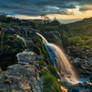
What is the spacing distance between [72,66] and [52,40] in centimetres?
2236

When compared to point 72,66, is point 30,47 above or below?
above

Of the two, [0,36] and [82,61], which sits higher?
[0,36]

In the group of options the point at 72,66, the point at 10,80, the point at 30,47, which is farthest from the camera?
the point at 72,66

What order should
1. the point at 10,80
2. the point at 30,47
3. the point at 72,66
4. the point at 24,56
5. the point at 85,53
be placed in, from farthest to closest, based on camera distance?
the point at 85,53
the point at 72,66
the point at 30,47
the point at 24,56
the point at 10,80

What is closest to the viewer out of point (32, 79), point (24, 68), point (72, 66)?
point (32, 79)

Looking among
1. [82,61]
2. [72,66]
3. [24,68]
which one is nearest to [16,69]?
[24,68]

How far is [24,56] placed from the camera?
34969mm

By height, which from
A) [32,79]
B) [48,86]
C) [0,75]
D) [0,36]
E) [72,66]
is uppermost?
[0,36]

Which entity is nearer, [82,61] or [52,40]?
[82,61]

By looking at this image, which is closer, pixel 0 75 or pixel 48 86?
pixel 0 75

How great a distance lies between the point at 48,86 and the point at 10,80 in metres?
8.17

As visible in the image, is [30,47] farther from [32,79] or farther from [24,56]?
[32,79]

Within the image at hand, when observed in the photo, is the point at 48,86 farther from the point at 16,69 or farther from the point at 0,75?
the point at 0,75

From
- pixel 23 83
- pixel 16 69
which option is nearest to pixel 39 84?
pixel 23 83
